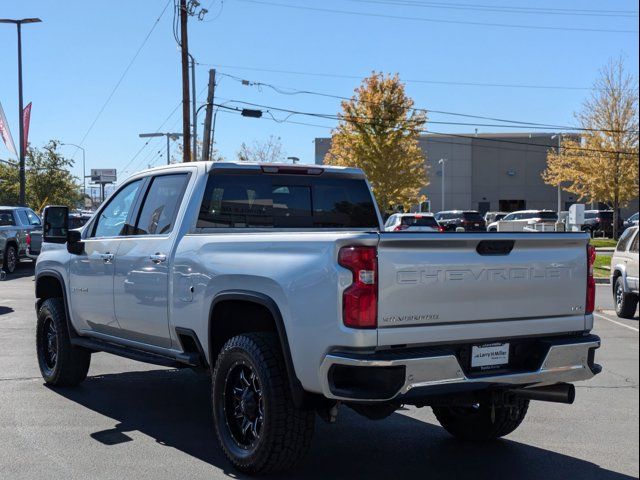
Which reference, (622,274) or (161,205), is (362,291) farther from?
(622,274)

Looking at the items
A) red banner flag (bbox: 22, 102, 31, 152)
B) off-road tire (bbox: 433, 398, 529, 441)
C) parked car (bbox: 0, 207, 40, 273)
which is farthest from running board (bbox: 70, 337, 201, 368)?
red banner flag (bbox: 22, 102, 31, 152)

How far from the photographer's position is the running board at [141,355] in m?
5.59

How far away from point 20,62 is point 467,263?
35309mm

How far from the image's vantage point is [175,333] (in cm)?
569

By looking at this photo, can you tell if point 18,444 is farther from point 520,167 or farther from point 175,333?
point 520,167

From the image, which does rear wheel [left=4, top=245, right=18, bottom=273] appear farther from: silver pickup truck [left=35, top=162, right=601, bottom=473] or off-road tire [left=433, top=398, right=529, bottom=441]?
off-road tire [left=433, top=398, right=529, bottom=441]

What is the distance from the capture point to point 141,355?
6.21m

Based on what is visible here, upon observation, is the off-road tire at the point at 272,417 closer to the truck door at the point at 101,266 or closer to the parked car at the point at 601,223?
the truck door at the point at 101,266

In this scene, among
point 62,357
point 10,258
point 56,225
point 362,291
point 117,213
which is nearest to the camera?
point 362,291

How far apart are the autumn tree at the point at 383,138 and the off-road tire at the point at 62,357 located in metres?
40.9

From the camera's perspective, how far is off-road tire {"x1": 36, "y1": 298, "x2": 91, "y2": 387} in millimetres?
7320

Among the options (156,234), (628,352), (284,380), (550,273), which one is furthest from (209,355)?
(628,352)

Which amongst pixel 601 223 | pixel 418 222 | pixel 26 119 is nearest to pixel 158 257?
pixel 418 222

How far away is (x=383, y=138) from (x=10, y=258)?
99.5ft
